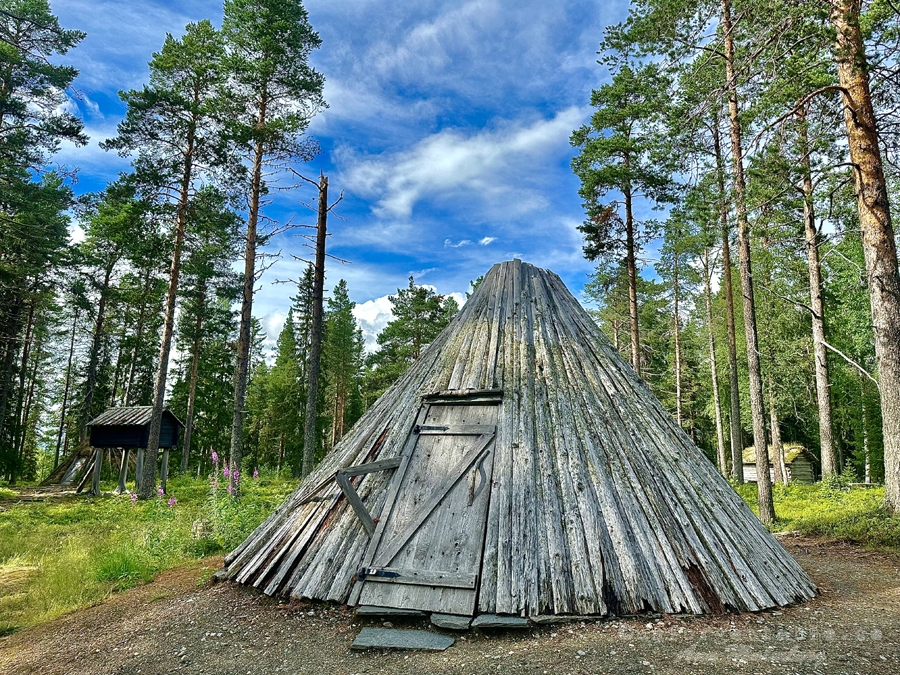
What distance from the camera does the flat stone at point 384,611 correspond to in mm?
4715

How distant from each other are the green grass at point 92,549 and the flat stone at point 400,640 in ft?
14.4

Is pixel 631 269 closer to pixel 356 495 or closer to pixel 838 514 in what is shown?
pixel 838 514

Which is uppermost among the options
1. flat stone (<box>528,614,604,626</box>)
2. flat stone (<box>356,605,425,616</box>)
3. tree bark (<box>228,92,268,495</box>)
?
tree bark (<box>228,92,268,495</box>)

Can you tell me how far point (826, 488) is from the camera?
14.4 meters

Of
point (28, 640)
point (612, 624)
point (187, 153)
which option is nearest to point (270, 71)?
point (187, 153)

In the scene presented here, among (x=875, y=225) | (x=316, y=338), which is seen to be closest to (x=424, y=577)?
(x=316, y=338)

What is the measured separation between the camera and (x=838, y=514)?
400 inches

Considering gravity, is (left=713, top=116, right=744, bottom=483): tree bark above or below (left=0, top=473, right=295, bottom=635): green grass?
above

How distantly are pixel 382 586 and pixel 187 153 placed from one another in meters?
16.4

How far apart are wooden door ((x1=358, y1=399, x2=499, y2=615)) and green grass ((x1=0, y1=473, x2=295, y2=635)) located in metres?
4.38

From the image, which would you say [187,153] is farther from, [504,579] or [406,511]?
[504,579]

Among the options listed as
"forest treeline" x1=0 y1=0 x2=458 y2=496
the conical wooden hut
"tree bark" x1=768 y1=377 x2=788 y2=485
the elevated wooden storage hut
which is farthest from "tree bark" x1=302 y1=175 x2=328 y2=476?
the elevated wooden storage hut

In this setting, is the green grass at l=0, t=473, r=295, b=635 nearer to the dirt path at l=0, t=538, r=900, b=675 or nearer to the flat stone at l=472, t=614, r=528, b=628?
Answer: the dirt path at l=0, t=538, r=900, b=675

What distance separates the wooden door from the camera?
4.86m
